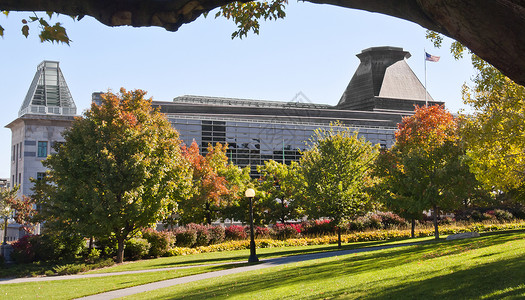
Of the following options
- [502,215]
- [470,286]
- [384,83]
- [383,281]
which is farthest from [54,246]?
[384,83]

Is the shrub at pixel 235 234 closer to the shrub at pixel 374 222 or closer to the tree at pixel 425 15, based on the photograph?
the shrub at pixel 374 222

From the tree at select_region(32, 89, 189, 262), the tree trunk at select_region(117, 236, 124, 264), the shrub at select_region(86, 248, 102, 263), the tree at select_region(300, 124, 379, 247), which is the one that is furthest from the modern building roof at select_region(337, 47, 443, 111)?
the tree trunk at select_region(117, 236, 124, 264)

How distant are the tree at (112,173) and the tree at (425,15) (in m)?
19.1

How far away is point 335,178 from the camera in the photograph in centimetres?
2775

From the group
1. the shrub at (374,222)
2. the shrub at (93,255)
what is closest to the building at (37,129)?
the shrub at (93,255)

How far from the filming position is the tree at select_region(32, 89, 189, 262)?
23.0 metres

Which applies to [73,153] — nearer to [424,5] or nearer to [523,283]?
[523,283]

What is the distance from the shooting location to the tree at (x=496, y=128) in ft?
50.5

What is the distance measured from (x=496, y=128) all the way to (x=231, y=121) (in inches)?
1858

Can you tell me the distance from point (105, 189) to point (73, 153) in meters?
2.54

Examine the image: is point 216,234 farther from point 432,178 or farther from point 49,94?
point 49,94

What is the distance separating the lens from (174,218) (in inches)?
1405

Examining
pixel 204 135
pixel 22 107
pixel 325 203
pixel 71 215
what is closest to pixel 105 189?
pixel 71 215

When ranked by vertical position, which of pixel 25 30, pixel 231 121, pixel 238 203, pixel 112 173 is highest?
pixel 231 121
